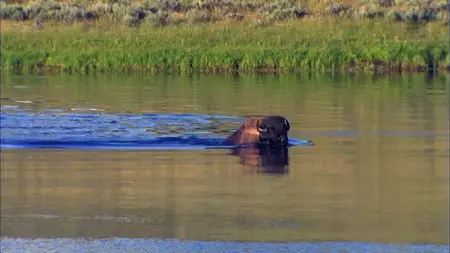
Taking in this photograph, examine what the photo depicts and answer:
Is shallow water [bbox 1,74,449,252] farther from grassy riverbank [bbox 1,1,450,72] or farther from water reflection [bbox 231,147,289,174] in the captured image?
grassy riverbank [bbox 1,1,450,72]

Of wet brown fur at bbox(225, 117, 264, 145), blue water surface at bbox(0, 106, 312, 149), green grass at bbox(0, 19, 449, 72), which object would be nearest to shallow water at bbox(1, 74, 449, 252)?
blue water surface at bbox(0, 106, 312, 149)

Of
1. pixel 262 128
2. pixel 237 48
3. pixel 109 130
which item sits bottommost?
pixel 109 130

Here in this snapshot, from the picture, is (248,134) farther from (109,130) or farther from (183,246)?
(183,246)

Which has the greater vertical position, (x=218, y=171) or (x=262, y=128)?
(x=262, y=128)

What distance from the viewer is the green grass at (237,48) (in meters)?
38.0

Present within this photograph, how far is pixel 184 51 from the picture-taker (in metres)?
39.2

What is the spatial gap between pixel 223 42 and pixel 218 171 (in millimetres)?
25466

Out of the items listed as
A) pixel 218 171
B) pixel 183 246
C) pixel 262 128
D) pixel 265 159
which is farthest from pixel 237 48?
pixel 183 246

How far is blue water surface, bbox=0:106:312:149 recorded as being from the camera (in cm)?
1875

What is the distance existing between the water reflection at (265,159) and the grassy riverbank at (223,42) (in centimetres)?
1990

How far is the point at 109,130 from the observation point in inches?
818

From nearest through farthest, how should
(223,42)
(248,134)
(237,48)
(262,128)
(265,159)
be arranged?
Result: (265,159), (262,128), (248,134), (237,48), (223,42)

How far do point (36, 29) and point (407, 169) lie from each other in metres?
30.5

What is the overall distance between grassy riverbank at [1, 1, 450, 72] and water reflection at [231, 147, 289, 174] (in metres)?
19.9
